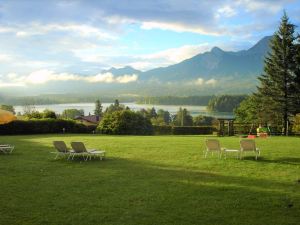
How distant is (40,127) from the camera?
3553 centimetres

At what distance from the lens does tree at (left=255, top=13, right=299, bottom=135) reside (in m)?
41.2

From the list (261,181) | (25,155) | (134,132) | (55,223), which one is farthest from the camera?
(134,132)

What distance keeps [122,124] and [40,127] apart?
24.0 ft

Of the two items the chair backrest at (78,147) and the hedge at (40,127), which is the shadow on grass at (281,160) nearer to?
the chair backrest at (78,147)

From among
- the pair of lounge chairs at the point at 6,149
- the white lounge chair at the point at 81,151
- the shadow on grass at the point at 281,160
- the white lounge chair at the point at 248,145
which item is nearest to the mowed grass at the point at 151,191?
the shadow on grass at the point at 281,160

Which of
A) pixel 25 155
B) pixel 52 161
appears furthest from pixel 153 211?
pixel 25 155

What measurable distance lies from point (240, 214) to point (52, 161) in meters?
8.41

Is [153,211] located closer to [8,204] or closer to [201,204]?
[201,204]

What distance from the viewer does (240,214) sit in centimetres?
708

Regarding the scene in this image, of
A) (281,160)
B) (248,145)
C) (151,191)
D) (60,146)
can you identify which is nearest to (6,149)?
(60,146)

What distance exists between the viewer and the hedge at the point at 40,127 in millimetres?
34000

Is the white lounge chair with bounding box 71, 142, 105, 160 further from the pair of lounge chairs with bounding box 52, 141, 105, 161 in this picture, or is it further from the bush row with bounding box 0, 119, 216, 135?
the bush row with bounding box 0, 119, 216, 135

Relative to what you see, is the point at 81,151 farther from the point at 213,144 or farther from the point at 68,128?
the point at 68,128

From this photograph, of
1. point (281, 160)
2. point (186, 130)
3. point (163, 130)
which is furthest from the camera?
point (163, 130)
